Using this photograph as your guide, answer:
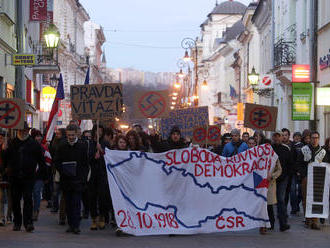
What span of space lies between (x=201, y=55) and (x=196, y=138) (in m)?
104

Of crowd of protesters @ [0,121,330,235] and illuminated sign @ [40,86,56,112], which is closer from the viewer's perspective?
crowd of protesters @ [0,121,330,235]

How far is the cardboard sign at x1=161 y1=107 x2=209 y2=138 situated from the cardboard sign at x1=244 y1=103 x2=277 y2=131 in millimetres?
2508

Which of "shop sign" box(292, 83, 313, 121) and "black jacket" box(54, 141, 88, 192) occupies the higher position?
"shop sign" box(292, 83, 313, 121)

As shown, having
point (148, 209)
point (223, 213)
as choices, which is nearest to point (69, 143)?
point (148, 209)

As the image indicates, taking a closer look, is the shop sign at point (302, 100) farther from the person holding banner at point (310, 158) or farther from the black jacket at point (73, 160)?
the black jacket at point (73, 160)

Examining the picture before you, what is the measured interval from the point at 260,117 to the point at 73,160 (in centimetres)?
444

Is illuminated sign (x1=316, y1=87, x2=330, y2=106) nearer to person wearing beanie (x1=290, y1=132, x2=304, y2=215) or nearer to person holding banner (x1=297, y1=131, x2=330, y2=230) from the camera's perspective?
person wearing beanie (x1=290, y1=132, x2=304, y2=215)

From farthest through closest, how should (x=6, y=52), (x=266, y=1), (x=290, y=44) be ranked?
(x=266, y=1)
(x=290, y=44)
(x=6, y=52)

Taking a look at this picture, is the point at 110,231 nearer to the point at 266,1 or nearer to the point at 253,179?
the point at 253,179

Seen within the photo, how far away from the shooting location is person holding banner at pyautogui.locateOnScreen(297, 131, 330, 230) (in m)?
13.8

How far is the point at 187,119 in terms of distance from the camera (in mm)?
18156

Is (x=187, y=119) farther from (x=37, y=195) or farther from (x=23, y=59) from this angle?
(x=37, y=195)

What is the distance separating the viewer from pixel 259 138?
1677 centimetres

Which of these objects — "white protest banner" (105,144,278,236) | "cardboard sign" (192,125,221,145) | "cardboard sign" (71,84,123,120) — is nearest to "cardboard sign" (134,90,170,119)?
"cardboard sign" (192,125,221,145)
